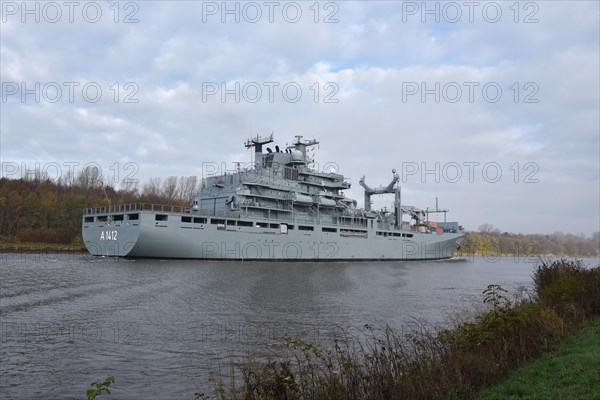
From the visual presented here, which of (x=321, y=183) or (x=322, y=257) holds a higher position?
(x=321, y=183)

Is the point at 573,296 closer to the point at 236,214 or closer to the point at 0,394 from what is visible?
the point at 0,394

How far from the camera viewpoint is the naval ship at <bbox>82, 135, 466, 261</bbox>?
1564 inches

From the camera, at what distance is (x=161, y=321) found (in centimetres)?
1450

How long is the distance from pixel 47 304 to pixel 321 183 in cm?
4326

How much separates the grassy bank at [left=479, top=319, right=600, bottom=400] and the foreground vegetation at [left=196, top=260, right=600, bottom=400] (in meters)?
0.39

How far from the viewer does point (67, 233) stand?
7131 cm

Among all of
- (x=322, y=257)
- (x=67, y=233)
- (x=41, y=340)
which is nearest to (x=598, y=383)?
Answer: (x=41, y=340)

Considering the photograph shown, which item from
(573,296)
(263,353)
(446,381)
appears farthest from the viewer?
(573,296)

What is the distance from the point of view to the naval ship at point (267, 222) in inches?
1564

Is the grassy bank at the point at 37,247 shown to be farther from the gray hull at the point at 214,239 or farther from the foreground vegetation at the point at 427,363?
the foreground vegetation at the point at 427,363

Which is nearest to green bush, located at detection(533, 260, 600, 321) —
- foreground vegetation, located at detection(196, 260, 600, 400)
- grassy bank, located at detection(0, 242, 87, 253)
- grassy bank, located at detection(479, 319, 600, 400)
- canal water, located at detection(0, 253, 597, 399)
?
foreground vegetation, located at detection(196, 260, 600, 400)

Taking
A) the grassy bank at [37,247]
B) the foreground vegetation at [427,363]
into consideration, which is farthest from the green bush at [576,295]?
the grassy bank at [37,247]

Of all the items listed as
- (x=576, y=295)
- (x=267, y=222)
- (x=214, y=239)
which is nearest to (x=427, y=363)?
(x=576, y=295)

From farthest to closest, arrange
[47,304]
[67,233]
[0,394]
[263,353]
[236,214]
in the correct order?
[67,233] → [236,214] → [47,304] → [263,353] → [0,394]
